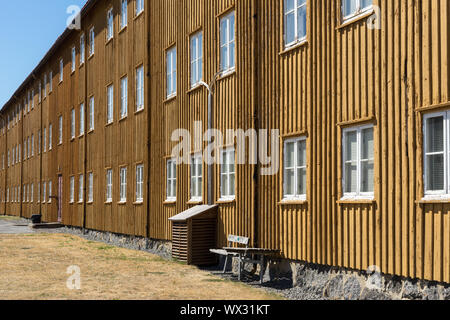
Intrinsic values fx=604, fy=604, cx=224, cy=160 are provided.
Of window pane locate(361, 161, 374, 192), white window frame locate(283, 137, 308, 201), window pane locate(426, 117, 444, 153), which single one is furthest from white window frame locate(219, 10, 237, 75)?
window pane locate(426, 117, 444, 153)

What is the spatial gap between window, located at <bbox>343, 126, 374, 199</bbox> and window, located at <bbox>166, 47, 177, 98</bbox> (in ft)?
28.6

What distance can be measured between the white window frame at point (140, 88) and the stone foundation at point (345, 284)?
10.1 meters

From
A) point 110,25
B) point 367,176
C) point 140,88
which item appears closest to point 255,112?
point 367,176

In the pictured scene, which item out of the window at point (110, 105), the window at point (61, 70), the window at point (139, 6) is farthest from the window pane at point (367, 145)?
the window at point (61, 70)

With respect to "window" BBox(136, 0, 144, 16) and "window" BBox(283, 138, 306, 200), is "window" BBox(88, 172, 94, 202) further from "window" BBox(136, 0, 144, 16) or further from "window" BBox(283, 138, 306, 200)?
"window" BBox(283, 138, 306, 200)

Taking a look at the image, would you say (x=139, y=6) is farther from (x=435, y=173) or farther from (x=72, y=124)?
(x=435, y=173)

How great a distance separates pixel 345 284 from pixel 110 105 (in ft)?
54.1

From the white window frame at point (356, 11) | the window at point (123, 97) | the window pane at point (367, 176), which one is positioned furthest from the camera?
the window at point (123, 97)

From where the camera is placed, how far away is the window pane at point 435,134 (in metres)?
8.08

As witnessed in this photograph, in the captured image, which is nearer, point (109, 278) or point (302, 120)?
point (302, 120)

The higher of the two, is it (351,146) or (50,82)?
(50,82)

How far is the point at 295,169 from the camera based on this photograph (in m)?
11.4

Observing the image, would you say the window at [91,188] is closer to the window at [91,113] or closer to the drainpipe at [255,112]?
the window at [91,113]

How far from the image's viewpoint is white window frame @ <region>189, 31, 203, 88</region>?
16062 millimetres
